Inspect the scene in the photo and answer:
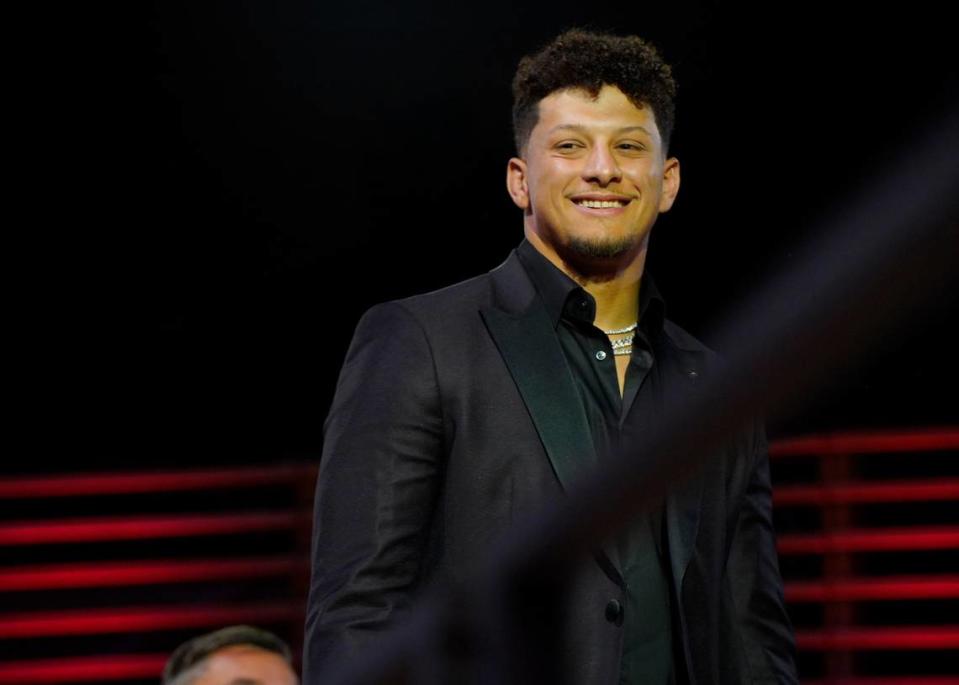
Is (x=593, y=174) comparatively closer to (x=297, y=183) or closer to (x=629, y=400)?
(x=629, y=400)

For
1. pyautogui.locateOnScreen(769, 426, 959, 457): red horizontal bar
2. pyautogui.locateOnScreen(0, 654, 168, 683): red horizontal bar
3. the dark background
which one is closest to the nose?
pyautogui.locateOnScreen(769, 426, 959, 457): red horizontal bar

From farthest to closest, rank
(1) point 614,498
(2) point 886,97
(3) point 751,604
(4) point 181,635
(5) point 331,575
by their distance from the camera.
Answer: (2) point 886,97, (4) point 181,635, (3) point 751,604, (5) point 331,575, (1) point 614,498

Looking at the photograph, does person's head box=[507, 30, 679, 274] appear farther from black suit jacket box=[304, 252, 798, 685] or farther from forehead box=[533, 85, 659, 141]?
black suit jacket box=[304, 252, 798, 685]

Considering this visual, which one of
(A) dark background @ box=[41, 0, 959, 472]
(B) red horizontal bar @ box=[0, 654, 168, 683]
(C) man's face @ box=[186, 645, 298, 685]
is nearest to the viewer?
(C) man's face @ box=[186, 645, 298, 685]

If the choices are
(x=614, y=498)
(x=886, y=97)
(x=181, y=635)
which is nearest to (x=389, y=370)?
(x=614, y=498)

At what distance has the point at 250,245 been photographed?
595 centimetres

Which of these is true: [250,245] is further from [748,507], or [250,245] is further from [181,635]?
[748,507]

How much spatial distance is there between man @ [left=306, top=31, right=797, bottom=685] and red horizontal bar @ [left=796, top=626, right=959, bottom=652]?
8.71 ft

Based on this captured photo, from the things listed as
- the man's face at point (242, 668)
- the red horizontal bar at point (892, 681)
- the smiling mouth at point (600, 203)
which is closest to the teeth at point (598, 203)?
the smiling mouth at point (600, 203)

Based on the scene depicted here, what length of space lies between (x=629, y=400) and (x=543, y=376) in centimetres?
12

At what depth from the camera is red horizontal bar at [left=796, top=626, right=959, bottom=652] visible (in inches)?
175

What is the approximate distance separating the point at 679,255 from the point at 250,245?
1699 millimetres

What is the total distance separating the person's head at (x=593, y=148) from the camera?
6.26 ft

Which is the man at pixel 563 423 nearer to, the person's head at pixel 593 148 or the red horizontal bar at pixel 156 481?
the person's head at pixel 593 148
